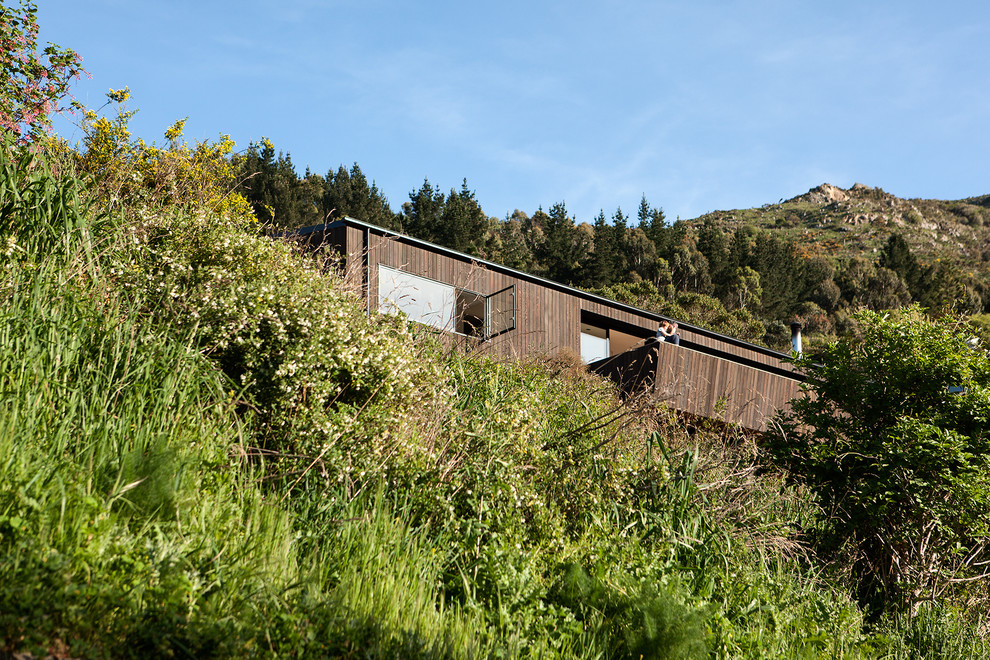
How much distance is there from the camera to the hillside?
217 feet

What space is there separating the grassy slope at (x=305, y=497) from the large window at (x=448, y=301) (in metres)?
8.24

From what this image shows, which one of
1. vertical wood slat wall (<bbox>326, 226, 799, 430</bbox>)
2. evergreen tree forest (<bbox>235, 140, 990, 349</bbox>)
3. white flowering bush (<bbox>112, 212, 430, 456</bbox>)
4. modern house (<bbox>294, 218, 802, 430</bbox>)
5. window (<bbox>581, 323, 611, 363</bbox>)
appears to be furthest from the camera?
evergreen tree forest (<bbox>235, 140, 990, 349</bbox>)

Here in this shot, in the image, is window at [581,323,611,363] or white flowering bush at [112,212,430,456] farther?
window at [581,323,611,363]

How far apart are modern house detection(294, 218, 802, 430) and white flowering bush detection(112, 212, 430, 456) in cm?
122

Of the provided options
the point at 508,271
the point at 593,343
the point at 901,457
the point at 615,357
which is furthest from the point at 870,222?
the point at 901,457

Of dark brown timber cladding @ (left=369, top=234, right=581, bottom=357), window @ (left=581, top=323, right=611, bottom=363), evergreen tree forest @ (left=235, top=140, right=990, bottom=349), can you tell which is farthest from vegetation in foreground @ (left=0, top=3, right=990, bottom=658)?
evergreen tree forest @ (left=235, top=140, right=990, bottom=349)

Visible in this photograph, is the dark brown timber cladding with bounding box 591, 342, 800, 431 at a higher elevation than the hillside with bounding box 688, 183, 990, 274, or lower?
lower

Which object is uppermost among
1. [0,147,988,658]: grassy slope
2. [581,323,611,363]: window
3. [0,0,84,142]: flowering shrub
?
[0,0,84,142]: flowering shrub

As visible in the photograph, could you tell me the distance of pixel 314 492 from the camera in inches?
201

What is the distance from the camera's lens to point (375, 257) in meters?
15.2

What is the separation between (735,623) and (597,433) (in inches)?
79.9

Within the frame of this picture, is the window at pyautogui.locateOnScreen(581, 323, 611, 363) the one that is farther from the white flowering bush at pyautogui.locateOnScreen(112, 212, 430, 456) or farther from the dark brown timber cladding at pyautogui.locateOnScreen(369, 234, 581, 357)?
the white flowering bush at pyautogui.locateOnScreen(112, 212, 430, 456)

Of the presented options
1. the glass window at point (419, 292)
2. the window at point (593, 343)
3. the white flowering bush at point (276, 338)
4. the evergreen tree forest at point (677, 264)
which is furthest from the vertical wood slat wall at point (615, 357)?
the evergreen tree forest at point (677, 264)

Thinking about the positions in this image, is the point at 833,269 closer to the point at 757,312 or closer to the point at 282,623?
the point at 757,312
